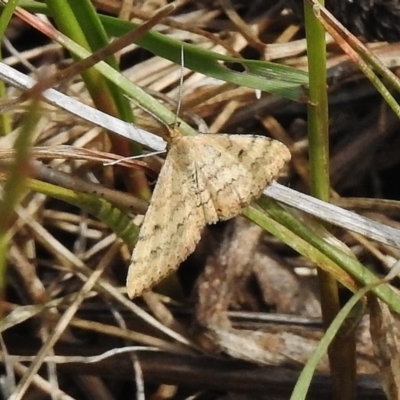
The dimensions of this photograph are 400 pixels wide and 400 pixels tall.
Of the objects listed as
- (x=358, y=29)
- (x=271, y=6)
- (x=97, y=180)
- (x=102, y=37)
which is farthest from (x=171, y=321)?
(x=271, y=6)

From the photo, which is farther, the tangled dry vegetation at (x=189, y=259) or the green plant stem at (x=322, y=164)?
the tangled dry vegetation at (x=189, y=259)

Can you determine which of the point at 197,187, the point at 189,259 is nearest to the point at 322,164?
the point at 197,187

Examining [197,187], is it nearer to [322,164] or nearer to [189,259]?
[322,164]

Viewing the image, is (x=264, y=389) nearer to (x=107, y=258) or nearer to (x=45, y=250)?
(x=107, y=258)

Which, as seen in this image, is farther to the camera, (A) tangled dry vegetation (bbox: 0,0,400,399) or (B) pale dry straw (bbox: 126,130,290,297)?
(A) tangled dry vegetation (bbox: 0,0,400,399)
